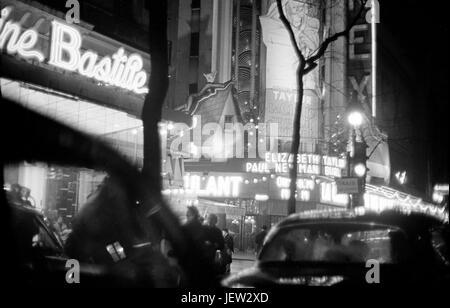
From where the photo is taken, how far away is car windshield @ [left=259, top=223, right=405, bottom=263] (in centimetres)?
546

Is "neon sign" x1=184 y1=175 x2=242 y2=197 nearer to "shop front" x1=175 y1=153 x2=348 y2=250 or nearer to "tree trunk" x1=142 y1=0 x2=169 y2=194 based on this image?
"shop front" x1=175 y1=153 x2=348 y2=250

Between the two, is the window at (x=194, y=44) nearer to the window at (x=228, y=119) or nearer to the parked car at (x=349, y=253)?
the window at (x=228, y=119)

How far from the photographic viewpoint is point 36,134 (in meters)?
1.60

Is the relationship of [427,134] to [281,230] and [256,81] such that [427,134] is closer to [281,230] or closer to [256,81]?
[256,81]

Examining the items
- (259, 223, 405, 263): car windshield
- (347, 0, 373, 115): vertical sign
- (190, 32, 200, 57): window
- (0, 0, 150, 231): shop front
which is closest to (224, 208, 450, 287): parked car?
(259, 223, 405, 263): car windshield

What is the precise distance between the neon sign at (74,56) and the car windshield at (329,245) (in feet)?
28.7

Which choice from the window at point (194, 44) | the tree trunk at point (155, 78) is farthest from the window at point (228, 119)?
the tree trunk at point (155, 78)

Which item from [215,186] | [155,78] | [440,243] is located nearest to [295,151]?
[155,78]

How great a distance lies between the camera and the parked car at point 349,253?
4.57 meters

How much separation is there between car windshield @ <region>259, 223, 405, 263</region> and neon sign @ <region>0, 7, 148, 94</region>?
8.75 metres

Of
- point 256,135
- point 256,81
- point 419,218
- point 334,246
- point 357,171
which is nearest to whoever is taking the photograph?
point 419,218

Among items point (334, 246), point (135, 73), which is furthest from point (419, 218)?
point (135, 73)

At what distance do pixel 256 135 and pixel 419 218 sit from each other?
2806cm
